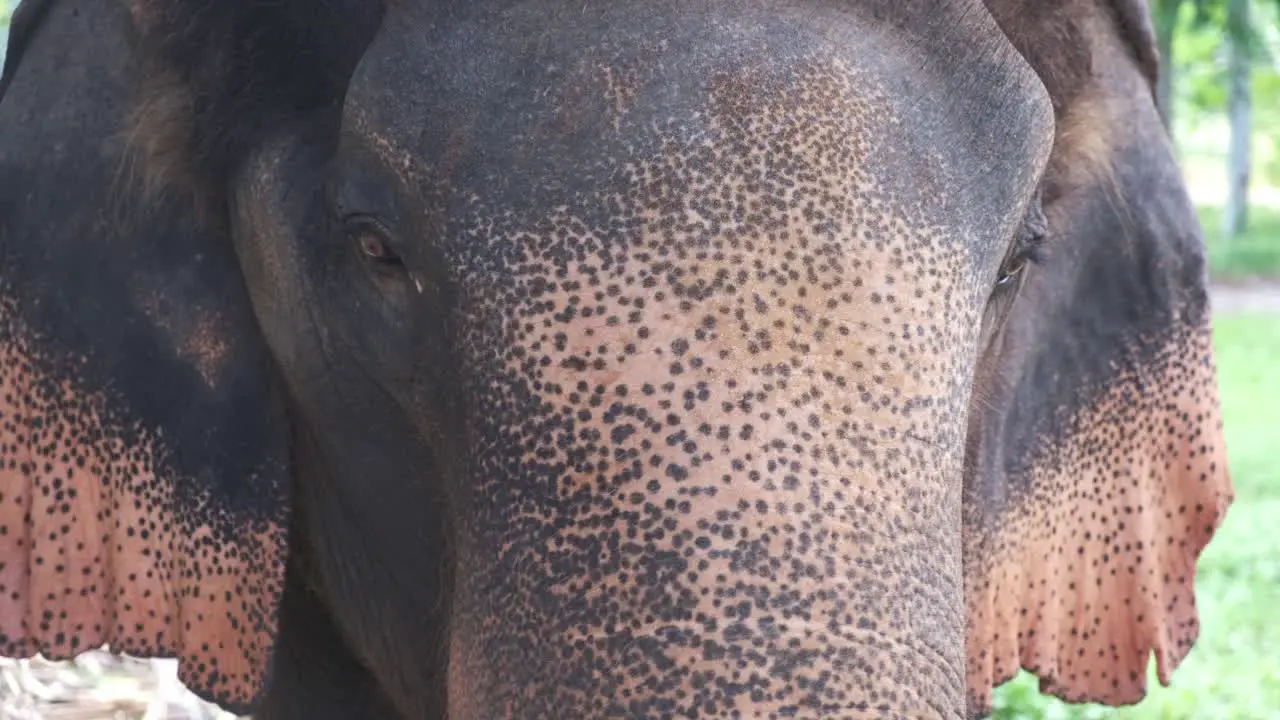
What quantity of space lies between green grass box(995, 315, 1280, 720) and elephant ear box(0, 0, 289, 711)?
234 centimetres

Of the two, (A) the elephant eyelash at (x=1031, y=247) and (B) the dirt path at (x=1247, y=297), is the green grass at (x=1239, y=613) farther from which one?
(B) the dirt path at (x=1247, y=297)

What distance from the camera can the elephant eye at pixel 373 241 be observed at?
2127mm

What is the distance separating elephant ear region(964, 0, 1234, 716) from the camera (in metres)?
2.71

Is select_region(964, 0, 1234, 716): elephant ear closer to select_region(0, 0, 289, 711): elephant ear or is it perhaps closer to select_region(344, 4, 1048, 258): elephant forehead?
select_region(344, 4, 1048, 258): elephant forehead

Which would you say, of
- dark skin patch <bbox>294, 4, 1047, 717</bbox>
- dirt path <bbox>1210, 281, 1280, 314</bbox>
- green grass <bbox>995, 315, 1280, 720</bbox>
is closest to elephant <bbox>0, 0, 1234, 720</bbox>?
dark skin patch <bbox>294, 4, 1047, 717</bbox>

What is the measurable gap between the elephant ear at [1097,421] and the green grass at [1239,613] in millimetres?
1279

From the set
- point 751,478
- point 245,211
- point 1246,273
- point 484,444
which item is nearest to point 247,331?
point 245,211

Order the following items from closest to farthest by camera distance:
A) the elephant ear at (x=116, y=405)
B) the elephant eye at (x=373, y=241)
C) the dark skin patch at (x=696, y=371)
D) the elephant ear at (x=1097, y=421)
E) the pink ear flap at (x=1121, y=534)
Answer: the dark skin patch at (x=696, y=371), the elephant eye at (x=373, y=241), the elephant ear at (x=116, y=405), the elephant ear at (x=1097, y=421), the pink ear flap at (x=1121, y=534)

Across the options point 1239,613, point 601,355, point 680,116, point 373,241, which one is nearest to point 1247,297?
point 1239,613

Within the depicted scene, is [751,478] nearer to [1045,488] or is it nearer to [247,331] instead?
[247,331]

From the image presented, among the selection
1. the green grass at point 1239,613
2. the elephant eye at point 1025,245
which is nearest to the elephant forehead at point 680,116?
the elephant eye at point 1025,245

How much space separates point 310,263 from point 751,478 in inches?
32.0

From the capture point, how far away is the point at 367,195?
6.98 feet

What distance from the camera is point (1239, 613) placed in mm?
6266
